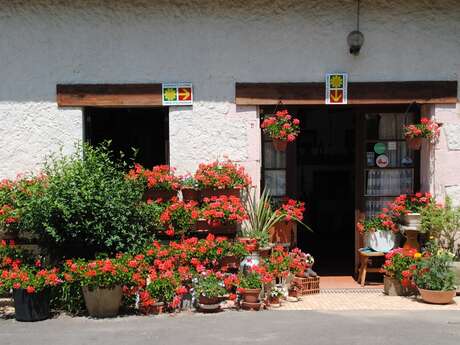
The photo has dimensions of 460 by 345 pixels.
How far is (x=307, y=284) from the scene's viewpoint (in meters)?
7.87

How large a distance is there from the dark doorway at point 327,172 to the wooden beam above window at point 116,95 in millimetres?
5675

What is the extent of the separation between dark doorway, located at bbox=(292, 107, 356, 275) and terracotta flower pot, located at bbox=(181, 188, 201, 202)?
549 cm

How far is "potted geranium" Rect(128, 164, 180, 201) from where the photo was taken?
7609 millimetres

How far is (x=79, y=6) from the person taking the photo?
7.95 meters

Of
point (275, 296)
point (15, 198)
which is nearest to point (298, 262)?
point (275, 296)

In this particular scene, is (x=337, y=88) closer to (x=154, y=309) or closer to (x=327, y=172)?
(x=154, y=309)

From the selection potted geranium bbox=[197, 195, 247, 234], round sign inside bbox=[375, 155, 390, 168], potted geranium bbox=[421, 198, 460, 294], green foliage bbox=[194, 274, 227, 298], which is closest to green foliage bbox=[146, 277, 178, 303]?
green foliage bbox=[194, 274, 227, 298]

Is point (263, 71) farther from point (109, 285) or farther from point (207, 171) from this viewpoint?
point (109, 285)

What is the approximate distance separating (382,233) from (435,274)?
1186 mm

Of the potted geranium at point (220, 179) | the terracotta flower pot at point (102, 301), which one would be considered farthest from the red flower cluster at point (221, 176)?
the terracotta flower pot at point (102, 301)

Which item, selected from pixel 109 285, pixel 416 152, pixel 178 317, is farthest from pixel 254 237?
pixel 416 152

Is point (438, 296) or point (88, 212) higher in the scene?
point (88, 212)

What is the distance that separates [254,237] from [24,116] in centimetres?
373

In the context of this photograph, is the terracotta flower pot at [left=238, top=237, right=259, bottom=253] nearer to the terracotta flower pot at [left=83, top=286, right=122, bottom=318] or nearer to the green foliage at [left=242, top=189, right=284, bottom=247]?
the green foliage at [left=242, top=189, right=284, bottom=247]
